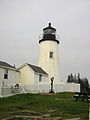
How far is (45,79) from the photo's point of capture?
3186cm

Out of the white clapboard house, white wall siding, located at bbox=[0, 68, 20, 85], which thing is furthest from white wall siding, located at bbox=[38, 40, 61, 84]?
the white clapboard house

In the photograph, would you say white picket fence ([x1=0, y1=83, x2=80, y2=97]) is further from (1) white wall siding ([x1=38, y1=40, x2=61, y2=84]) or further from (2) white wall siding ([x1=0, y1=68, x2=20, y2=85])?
(1) white wall siding ([x1=38, y1=40, x2=61, y2=84])

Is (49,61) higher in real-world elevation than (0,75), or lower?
higher

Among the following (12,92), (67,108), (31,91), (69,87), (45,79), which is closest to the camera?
(67,108)

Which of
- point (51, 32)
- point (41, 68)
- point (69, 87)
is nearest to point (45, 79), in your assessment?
point (41, 68)

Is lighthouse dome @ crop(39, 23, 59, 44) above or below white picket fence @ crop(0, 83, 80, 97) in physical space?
above

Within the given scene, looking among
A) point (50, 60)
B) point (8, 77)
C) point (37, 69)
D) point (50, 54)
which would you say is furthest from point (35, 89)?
point (50, 54)

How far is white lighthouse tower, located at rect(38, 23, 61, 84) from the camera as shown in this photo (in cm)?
3259

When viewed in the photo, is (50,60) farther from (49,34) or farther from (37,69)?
(49,34)

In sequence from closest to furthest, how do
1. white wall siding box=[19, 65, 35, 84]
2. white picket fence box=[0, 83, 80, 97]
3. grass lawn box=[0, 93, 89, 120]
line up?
grass lawn box=[0, 93, 89, 120] → white picket fence box=[0, 83, 80, 97] → white wall siding box=[19, 65, 35, 84]

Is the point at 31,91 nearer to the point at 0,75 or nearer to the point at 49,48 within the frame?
→ the point at 0,75

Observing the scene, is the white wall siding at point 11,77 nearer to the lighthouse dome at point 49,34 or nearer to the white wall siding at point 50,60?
the white wall siding at point 50,60

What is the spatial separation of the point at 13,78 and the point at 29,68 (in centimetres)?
276

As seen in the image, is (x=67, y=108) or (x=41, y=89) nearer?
(x=67, y=108)
